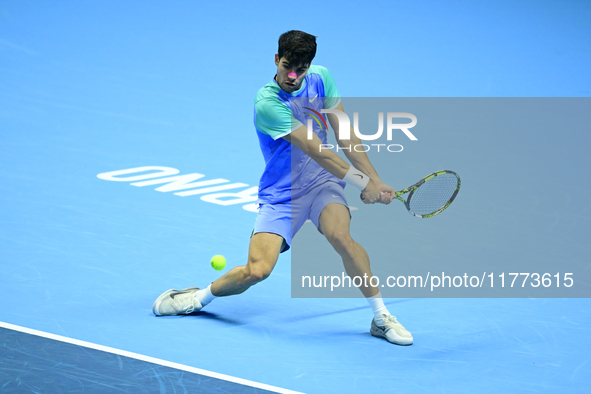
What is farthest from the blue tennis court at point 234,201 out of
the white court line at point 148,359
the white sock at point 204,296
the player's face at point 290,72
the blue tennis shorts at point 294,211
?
the player's face at point 290,72

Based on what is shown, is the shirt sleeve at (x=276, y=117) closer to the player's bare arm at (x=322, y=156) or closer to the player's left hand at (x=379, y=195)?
the player's bare arm at (x=322, y=156)

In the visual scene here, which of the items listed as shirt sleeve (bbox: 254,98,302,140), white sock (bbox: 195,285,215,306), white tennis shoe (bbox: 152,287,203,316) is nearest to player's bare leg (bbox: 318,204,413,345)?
shirt sleeve (bbox: 254,98,302,140)

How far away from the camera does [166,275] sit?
5.40m

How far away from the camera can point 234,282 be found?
457cm

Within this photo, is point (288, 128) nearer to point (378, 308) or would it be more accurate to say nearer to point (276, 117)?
point (276, 117)

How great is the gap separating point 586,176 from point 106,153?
198 inches

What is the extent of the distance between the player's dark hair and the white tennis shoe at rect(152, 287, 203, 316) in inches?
64.5

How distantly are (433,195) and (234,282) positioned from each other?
1.45 meters

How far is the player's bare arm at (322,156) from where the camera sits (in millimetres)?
4438

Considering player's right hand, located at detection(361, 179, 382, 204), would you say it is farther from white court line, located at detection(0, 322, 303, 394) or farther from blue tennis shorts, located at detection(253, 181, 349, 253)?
white court line, located at detection(0, 322, 303, 394)

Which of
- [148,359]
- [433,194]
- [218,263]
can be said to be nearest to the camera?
[148,359]

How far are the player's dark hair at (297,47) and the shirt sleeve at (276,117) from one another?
30cm

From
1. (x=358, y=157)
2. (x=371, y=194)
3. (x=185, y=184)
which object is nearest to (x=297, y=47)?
(x=358, y=157)

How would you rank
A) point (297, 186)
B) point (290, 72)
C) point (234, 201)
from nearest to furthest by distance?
point (290, 72)
point (297, 186)
point (234, 201)
